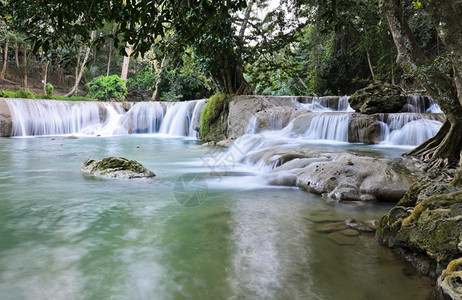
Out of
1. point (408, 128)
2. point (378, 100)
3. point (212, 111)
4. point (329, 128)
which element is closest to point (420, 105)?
point (378, 100)

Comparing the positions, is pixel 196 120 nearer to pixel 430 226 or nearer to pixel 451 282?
pixel 430 226

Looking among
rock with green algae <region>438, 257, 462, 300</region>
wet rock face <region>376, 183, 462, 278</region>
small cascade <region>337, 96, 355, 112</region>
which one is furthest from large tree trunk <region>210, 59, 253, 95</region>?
rock with green algae <region>438, 257, 462, 300</region>

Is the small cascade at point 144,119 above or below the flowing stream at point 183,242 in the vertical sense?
above

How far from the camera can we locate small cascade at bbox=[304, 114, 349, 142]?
36.2ft

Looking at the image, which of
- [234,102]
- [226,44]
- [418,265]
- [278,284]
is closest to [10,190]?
[226,44]

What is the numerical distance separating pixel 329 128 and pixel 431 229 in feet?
28.9

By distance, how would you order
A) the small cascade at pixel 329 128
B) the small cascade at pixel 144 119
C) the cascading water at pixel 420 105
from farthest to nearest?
the small cascade at pixel 144 119, the cascading water at pixel 420 105, the small cascade at pixel 329 128

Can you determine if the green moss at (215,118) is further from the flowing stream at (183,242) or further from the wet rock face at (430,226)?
the wet rock face at (430,226)

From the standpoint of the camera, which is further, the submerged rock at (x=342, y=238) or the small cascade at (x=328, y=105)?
the small cascade at (x=328, y=105)

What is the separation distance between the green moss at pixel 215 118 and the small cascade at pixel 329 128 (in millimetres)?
4266

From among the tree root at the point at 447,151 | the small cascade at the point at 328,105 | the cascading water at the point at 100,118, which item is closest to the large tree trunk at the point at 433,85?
the tree root at the point at 447,151

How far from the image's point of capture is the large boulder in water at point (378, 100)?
36.6 ft

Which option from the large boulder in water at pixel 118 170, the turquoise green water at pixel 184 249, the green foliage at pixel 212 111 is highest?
the green foliage at pixel 212 111

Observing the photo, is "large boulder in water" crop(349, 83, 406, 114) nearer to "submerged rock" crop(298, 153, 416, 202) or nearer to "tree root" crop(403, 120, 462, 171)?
"tree root" crop(403, 120, 462, 171)
